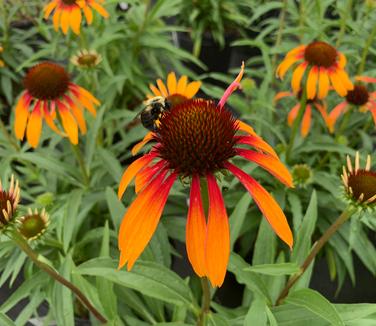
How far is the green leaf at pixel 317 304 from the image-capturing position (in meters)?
0.47

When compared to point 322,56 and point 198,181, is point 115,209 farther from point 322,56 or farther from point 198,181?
point 322,56

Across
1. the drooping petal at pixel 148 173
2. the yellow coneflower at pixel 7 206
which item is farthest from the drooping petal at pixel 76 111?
the drooping petal at pixel 148 173

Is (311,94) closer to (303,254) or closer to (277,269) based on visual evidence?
(303,254)

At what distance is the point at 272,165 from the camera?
17.3 inches

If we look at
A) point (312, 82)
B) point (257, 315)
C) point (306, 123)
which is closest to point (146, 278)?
point (257, 315)

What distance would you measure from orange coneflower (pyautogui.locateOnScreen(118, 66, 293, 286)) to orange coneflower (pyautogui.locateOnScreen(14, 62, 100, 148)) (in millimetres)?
426

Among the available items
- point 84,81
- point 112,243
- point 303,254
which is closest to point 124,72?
point 84,81

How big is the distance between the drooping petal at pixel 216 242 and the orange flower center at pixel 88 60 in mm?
703

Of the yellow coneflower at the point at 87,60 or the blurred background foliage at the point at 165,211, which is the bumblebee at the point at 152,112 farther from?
the yellow coneflower at the point at 87,60

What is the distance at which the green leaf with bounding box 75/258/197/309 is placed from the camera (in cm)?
51

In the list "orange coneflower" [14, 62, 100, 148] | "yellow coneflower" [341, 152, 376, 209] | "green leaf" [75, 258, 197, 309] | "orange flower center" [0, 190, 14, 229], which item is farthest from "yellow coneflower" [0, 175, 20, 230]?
"yellow coneflower" [341, 152, 376, 209]

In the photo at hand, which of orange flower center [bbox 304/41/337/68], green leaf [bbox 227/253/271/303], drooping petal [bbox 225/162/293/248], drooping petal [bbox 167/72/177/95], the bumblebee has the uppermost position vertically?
orange flower center [bbox 304/41/337/68]

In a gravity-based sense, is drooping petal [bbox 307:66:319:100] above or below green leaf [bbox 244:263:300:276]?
above

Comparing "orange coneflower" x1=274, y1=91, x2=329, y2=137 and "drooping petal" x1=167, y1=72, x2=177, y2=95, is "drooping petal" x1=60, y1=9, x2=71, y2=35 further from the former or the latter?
"orange coneflower" x1=274, y1=91, x2=329, y2=137
